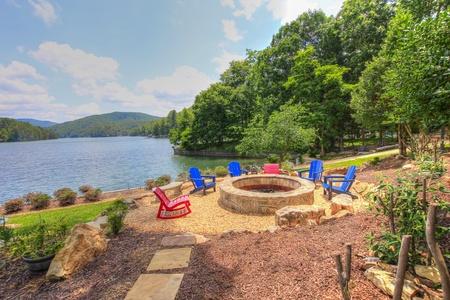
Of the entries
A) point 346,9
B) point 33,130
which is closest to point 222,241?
point 346,9

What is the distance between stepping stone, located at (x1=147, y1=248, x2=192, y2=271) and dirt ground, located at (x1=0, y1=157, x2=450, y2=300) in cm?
10

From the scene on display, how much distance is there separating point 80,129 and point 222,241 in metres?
193

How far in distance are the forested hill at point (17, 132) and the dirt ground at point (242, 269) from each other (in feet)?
416

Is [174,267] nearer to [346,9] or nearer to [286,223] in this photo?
[286,223]

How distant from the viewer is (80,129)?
517ft

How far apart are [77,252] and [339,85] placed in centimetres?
2214

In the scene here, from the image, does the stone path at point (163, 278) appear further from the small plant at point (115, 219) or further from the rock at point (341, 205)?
the rock at point (341, 205)

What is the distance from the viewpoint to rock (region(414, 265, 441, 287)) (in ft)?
6.25

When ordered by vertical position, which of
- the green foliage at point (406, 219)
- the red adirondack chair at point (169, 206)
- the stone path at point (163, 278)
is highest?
the green foliage at point (406, 219)

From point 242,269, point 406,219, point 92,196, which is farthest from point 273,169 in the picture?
point 92,196

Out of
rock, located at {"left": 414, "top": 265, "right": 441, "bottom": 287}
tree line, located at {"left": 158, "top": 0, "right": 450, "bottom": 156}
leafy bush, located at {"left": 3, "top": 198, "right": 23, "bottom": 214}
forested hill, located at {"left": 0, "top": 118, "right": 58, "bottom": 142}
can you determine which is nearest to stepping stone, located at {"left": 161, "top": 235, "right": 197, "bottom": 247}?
rock, located at {"left": 414, "top": 265, "right": 441, "bottom": 287}

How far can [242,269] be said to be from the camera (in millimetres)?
2686

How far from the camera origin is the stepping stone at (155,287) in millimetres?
2246

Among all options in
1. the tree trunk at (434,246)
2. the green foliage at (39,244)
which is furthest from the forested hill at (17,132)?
the tree trunk at (434,246)
